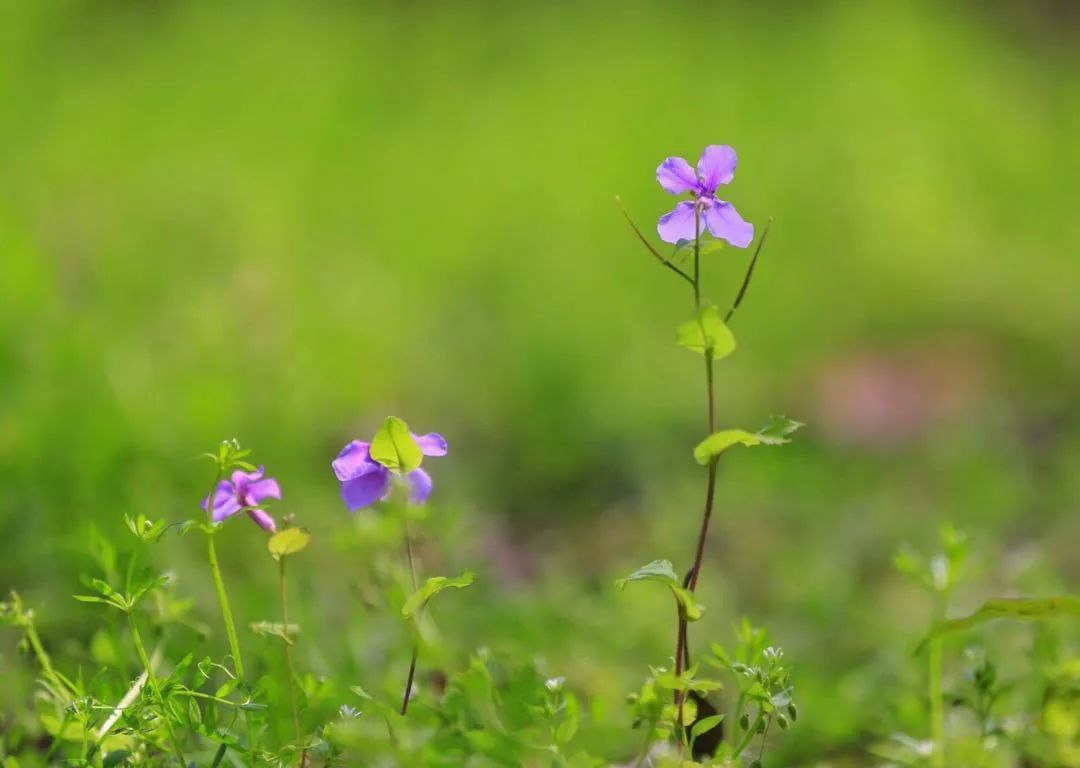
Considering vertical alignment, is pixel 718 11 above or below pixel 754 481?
above

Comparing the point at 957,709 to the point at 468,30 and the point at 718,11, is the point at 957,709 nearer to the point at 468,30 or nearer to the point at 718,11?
the point at 468,30

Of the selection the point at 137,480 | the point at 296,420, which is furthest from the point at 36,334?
the point at 296,420

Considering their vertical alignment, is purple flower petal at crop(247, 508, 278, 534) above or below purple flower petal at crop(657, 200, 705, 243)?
below

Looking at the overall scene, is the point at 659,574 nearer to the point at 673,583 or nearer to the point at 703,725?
the point at 673,583

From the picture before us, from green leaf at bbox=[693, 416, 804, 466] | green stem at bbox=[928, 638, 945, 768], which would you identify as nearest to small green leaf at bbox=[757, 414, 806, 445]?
green leaf at bbox=[693, 416, 804, 466]

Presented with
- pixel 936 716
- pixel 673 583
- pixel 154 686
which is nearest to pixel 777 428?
pixel 673 583

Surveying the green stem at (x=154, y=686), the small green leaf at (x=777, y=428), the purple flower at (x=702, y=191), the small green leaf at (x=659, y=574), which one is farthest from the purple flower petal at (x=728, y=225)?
the green stem at (x=154, y=686)

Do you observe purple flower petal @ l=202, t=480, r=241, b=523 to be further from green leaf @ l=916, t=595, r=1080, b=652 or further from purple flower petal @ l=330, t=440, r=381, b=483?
green leaf @ l=916, t=595, r=1080, b=652
